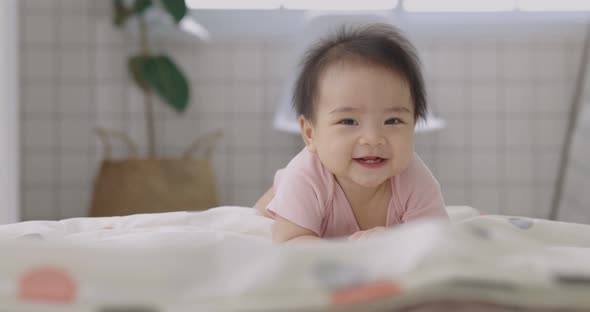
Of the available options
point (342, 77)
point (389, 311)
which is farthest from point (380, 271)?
point (342, 77)

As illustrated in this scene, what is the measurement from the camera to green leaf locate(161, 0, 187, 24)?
2.92 meters

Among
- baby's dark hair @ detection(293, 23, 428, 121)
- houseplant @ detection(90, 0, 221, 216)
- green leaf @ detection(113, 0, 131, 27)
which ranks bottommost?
houseplant @ detection(90, 0, 221, 216)

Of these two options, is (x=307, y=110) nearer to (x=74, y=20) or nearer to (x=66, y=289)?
(x=66, y=289)

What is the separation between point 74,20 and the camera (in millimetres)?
3182

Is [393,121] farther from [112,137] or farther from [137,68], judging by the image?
[112,137]

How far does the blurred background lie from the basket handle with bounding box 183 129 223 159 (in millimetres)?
27

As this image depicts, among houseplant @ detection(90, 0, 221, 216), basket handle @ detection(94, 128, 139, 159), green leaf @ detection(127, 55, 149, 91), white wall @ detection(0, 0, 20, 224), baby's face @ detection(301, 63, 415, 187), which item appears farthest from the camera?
basket handle @ detection(94, 128, 139, 159)

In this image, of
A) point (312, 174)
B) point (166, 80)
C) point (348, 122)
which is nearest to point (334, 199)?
point (312, 174)

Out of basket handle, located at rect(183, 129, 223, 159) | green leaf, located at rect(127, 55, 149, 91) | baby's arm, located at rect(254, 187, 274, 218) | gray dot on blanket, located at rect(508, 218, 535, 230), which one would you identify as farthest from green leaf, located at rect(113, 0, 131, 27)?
gray dot on blanket, located at rect(508, 218, 535, 230)

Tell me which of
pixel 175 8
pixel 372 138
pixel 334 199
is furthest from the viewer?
pixel 175 8

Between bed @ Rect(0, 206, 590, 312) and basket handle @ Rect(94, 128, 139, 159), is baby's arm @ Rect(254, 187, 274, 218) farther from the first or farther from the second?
basket handle @ Rect(94, 128, 139, 159)

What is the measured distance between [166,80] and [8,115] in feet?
2.08

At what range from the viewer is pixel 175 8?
9.61 feet

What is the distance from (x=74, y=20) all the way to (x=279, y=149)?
1.01 metres
